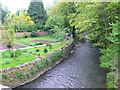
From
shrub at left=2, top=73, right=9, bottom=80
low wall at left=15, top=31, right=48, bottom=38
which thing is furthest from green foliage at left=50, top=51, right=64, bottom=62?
low wall at left=15, top=31, right=48, bottom=38

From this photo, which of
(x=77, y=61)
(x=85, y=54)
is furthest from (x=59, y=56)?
(x=85, y=54)

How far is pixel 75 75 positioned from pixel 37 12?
23.3 metres

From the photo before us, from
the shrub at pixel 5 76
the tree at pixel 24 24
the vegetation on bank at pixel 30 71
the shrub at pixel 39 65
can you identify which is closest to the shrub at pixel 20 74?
the vegetation on bank at pixel 30 71

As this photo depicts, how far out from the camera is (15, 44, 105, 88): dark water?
1662 cm

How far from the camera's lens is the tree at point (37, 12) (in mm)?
39553

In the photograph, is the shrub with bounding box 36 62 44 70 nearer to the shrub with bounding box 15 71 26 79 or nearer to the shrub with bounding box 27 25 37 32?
the shrub with bounding box 15 71 26 79

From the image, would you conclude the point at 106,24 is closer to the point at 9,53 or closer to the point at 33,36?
the point at 9,53

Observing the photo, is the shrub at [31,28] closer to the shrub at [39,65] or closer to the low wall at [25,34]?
the low wall at [25,34]

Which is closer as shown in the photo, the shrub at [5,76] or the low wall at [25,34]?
the shrub at [5,76]

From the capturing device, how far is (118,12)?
14727mm

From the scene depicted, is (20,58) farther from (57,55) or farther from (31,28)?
(31,28)

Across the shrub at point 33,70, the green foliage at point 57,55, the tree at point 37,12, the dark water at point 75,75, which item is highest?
the tree at point 37,12

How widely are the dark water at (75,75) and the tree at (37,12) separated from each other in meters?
17.1

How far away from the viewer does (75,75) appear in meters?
18.8
